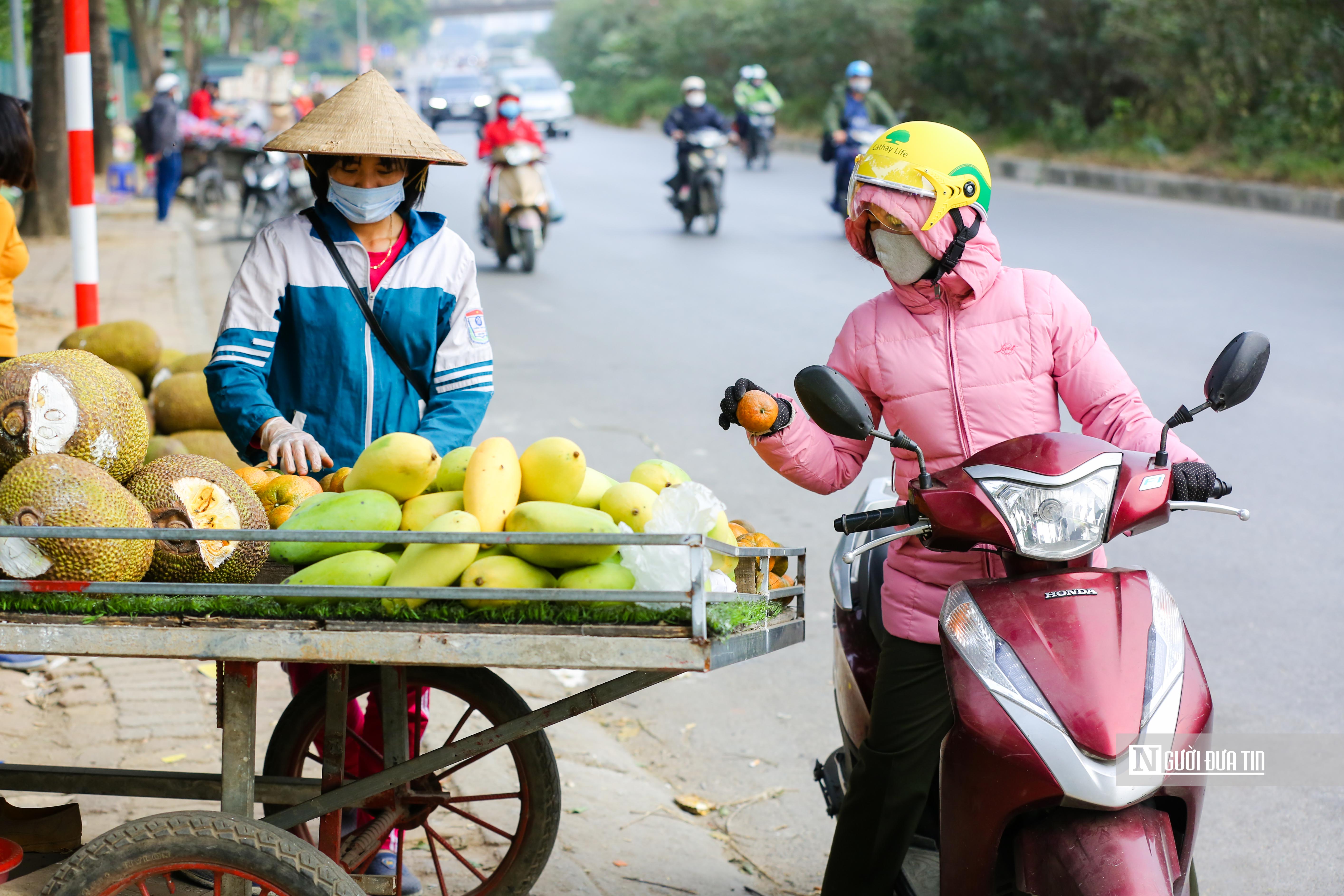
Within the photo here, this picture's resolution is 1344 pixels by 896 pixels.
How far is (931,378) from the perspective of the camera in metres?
2.45

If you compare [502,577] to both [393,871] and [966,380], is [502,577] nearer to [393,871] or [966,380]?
[966,380]

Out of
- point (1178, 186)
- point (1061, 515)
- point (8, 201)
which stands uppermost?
point (8, 201)

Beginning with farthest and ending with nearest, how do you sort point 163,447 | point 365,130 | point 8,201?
point 163,447
point 8,201
point 365,130

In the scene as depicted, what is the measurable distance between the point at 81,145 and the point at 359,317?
2.82 m

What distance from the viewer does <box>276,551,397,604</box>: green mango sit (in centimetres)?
209

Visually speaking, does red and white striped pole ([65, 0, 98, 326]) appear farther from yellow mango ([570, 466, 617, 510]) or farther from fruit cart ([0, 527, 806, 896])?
yellow mango ([570, 466, 617, 510])

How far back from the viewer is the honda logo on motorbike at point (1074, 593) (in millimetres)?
2049

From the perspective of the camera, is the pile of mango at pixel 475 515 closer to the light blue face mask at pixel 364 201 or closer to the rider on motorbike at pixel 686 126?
the light blue face mask at pixel 364 201

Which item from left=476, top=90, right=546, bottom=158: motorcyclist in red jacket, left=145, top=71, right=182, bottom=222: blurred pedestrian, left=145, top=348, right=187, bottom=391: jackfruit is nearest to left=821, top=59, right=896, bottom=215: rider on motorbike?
left=476, top=90, right=546, bottom=158: motorcyclist in red jacket

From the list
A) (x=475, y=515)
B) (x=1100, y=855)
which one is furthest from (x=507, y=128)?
(x=1100, y=855)

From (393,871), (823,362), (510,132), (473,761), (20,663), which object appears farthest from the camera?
(510,132)

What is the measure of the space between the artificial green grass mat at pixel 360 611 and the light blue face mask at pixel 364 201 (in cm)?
122

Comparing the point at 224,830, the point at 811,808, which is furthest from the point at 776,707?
the point at 224,830

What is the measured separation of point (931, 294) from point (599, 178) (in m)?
19.4
